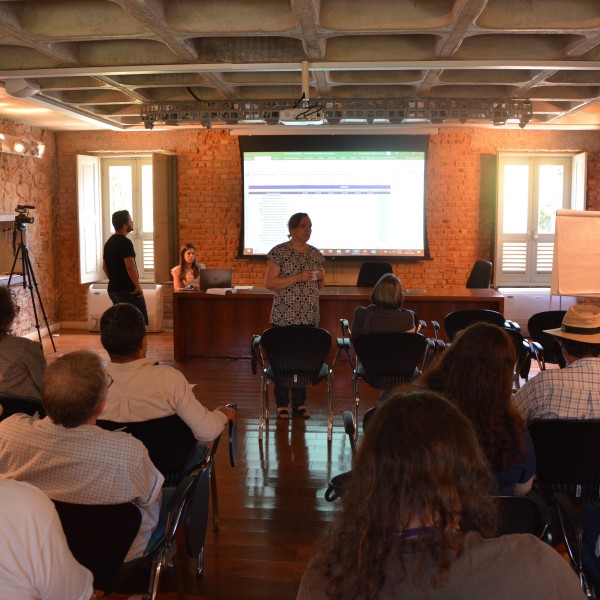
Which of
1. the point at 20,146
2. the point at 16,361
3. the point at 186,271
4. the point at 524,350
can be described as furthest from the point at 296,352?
the point at 20,146

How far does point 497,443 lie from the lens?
255 centimetres

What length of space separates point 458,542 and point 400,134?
9.72m

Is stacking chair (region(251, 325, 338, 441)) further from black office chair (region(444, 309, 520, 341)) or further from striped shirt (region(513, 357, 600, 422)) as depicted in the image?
striped shirt (region(513, 357, 600, 422))

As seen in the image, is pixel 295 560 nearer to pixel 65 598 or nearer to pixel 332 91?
pixel 65 598

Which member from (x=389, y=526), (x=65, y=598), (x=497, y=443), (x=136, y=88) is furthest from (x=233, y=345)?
(x=389, y=526)

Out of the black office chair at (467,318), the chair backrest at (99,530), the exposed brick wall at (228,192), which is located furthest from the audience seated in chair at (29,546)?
the exposed brick wall at (228,192)

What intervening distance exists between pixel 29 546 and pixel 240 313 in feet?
22.5

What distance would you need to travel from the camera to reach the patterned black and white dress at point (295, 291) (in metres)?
5.89

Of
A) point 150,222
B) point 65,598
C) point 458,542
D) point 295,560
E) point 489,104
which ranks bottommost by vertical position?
point 295,560

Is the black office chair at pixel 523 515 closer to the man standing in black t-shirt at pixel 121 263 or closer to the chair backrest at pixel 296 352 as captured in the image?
the chair backrest at pixel 296 352

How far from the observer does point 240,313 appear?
8484 mm

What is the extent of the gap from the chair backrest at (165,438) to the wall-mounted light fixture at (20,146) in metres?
7.10

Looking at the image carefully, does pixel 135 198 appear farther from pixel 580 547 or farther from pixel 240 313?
pixel 580 547

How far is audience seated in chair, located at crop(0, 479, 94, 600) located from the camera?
1615 mm
